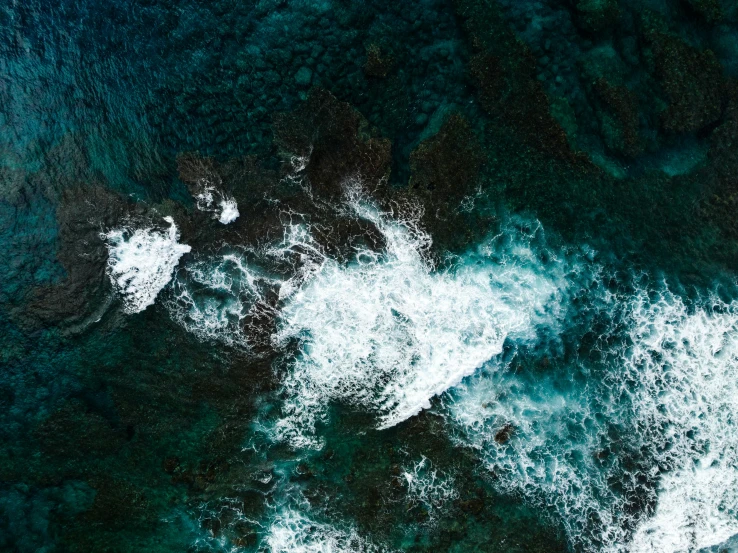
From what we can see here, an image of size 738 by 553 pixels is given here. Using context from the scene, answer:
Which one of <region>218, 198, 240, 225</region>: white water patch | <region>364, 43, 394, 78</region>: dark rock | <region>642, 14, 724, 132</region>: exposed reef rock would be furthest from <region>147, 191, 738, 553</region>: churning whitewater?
<region>642, 14, 724, 132</region>: exposed reef rock

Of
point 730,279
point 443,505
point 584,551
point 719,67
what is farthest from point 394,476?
point 719,67

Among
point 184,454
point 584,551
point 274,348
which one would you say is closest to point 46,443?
point 184,454

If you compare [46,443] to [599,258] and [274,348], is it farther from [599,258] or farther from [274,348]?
[599,258]

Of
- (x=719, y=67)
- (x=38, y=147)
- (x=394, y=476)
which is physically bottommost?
(x=394, y=476)

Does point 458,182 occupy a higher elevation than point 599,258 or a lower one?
higher

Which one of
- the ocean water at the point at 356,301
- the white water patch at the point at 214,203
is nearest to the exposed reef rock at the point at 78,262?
the ocean water at the point at 356,301

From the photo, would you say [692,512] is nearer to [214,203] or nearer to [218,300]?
[218,300]

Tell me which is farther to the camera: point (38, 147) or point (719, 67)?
point (719, 67)

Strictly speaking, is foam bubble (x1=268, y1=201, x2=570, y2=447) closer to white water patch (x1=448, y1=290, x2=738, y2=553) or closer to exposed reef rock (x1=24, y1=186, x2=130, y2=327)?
white water patch (x1=448, y1=290, x2=738, y2=553)

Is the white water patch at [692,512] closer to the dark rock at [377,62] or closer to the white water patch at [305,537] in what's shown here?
the white water patch at [305,537]
